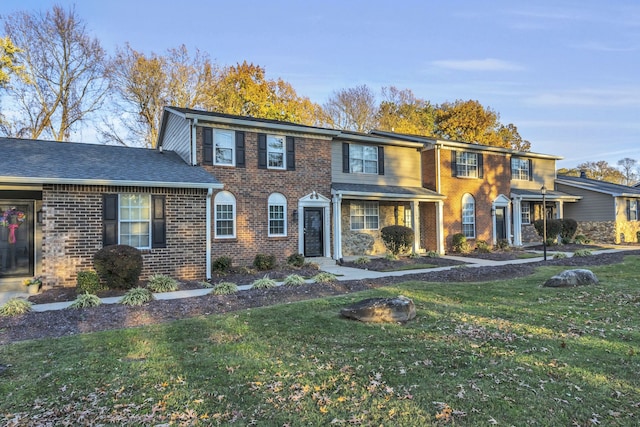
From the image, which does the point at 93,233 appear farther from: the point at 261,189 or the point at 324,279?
the point at 324,279

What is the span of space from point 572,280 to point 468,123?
28.7 m

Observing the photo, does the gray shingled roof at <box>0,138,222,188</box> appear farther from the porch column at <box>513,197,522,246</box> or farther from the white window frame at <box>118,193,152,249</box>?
the porch column at <box>513,197,522,246</box>

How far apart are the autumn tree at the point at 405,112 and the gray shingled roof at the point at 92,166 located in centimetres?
2457

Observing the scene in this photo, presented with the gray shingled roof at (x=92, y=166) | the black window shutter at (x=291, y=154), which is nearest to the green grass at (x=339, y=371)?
the gray shingled roof at (x=92, y=166)

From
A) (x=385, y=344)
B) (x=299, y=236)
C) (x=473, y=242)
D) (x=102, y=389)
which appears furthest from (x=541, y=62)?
(x=102, y=389)

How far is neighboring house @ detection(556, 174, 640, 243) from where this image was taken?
76.0ft

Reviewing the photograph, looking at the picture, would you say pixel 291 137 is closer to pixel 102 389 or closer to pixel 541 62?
pixel 541 62

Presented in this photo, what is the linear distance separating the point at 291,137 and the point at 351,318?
9.42 metres

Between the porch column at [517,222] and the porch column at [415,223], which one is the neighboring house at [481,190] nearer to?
the porch column at [517,222]

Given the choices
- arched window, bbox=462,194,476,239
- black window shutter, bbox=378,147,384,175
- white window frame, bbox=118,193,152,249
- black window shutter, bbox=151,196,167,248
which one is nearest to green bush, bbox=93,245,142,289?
white window frame, bbox=118,193,152,249

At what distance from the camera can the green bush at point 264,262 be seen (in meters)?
13.1

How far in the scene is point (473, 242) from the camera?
19.5 meters

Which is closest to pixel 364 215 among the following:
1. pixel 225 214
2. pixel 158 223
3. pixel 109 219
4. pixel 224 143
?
pixel 225 214

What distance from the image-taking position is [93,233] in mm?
10375
